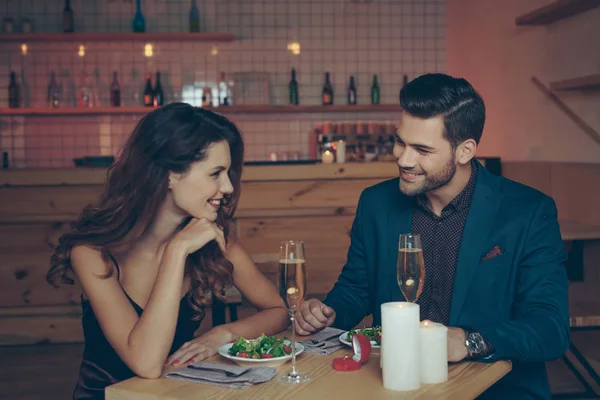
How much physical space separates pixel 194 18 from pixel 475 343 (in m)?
4.83

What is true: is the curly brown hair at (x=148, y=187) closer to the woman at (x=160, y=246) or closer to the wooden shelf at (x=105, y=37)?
the woman at (x=160, y=246)

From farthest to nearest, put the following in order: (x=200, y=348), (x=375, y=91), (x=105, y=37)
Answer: (x=375, y=91) → (x=105, y=37) → (x=200, y=348)

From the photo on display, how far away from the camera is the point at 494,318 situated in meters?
1.86

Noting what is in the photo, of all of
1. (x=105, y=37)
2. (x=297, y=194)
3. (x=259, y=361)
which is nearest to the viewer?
(x=259, y=361)

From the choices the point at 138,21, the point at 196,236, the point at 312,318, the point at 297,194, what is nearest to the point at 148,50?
the point at 138,21

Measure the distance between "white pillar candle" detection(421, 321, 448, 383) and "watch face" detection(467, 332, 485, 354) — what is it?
0.48 ft

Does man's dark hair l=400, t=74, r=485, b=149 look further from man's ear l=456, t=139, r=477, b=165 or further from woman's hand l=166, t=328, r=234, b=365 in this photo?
woman's hand l=166, t=328, r=234, b=365

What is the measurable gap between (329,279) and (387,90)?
7.82ft

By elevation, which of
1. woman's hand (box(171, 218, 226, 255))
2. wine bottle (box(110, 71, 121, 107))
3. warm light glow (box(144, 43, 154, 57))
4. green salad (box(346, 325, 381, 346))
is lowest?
green salad (box(346, 325, 381, 346))

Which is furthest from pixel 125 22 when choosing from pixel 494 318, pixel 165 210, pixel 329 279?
pixel 494 318

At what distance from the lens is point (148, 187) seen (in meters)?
1.90

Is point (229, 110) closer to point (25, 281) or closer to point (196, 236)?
point (25, 281)

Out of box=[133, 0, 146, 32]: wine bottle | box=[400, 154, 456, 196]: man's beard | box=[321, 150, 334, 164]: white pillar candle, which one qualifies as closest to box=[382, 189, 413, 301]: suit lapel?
box=[400, 154, 456, 196]: man's beard

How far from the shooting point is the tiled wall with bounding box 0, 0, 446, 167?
19.3 ft
